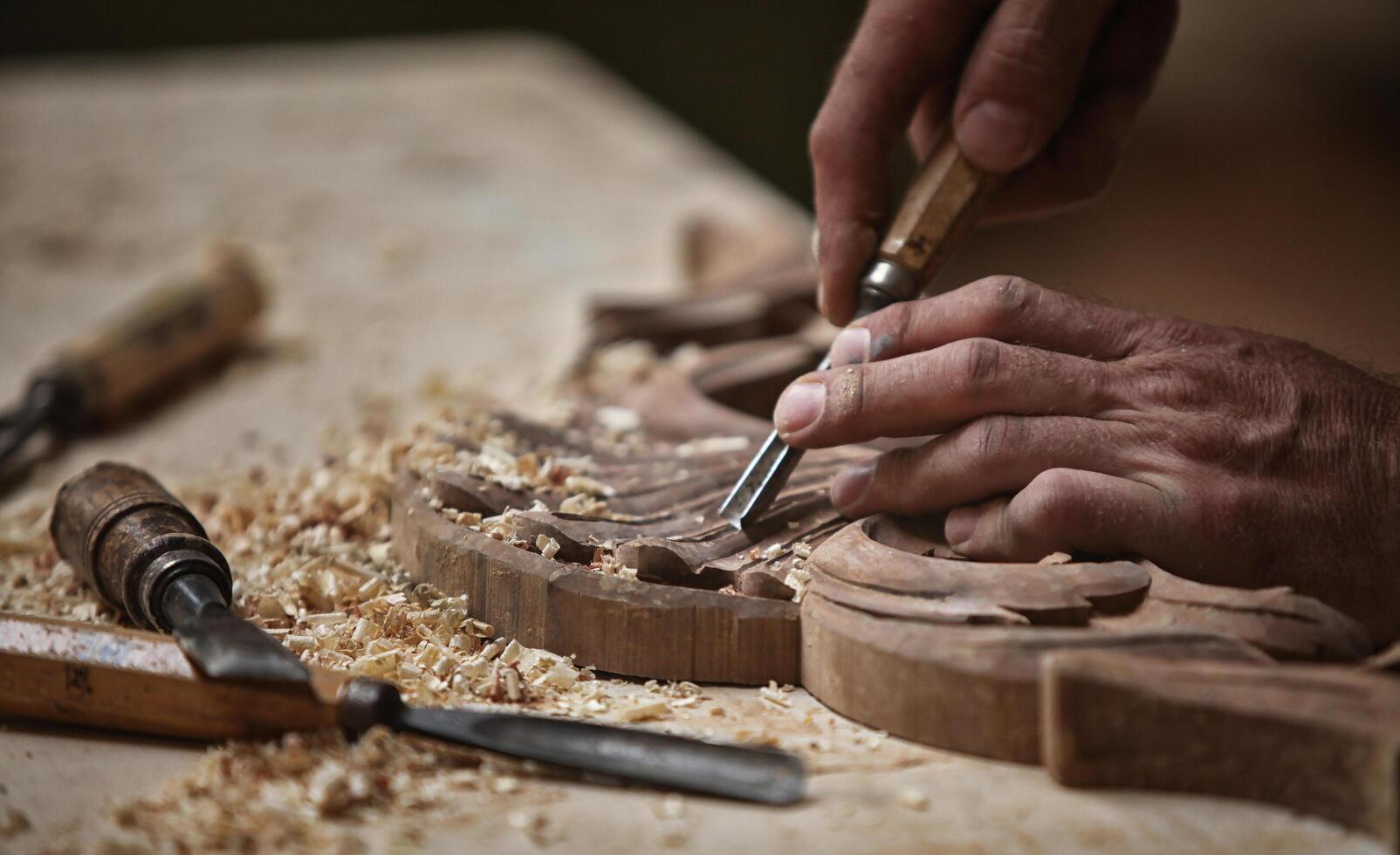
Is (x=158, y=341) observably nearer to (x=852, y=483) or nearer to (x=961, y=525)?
(x=852, y=483)

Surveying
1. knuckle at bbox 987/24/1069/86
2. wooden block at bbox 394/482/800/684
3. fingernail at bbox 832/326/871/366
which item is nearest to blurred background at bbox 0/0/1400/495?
fingernail at bbox 832/326/871/366

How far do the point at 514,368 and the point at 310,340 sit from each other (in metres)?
0.51

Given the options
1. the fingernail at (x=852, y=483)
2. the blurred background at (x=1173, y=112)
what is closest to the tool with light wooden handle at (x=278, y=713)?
the fingernail at (x=852, y=483)

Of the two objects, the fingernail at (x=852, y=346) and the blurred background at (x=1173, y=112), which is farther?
the blurred background at (x=1173, y=112)

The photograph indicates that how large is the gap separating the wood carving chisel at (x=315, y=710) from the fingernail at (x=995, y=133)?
0.85 metres

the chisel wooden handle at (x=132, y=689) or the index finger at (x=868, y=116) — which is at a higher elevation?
the index finger at (x=868, y=116)

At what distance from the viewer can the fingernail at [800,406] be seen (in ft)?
4.58

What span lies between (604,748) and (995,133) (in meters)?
0.94

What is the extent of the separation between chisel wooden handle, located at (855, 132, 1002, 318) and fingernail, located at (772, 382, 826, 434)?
0.63ft

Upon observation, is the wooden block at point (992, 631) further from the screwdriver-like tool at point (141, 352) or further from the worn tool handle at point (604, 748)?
the screwdriver-like tool at point (141, 352)

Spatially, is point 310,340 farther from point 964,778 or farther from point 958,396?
point 964,778

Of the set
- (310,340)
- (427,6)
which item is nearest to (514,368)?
(310,340)

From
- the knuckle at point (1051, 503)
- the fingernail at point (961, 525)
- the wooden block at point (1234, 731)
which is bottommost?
the wooden block at point (1234, 731)

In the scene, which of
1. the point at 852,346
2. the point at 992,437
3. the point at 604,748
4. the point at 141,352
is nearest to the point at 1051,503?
the point at 992,437
